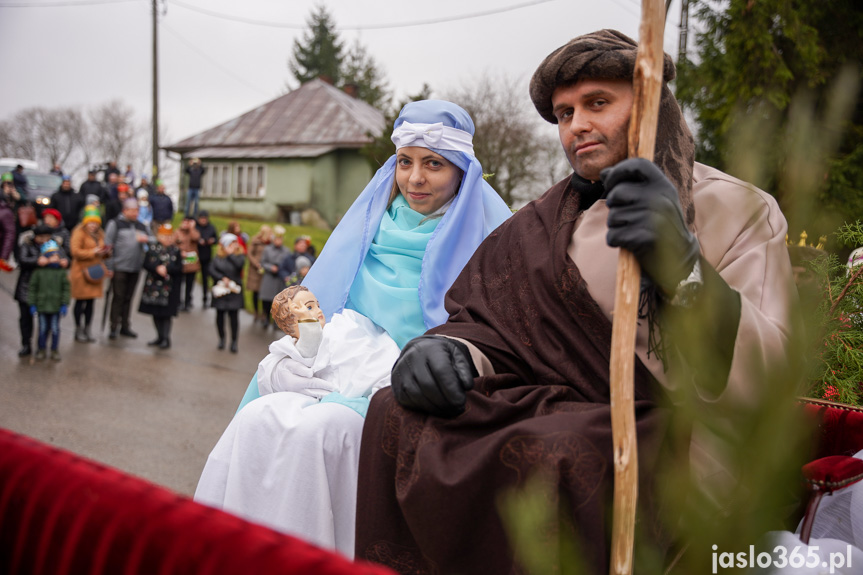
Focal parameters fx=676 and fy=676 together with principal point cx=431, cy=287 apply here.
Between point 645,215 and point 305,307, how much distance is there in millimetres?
1558

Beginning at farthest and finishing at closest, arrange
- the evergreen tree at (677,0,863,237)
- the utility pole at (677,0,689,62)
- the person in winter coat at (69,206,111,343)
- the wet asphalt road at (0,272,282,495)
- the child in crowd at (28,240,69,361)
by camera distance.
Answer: the person in winter coat at (69,206,111,343), the child in crowd at (28,240,69,361), the evergreen tree at (677,0,863,237), the wet asphalt road at (0,272,282,495), the utility pole at (677,0,689,62)

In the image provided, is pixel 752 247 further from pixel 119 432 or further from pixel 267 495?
pixel 119 432

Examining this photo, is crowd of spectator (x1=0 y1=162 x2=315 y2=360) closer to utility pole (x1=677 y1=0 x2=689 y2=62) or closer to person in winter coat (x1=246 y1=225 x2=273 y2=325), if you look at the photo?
person in winter coat (x1=246 y1=225 x2=273 y2=325)

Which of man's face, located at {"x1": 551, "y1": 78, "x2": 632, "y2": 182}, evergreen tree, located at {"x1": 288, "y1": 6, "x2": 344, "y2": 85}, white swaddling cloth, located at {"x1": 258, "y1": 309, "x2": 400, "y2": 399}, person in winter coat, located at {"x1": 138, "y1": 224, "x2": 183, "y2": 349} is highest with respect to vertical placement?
evergreen tree, located at {"x1": 288, "y1": 6, "x2": 344, "y2": 85}

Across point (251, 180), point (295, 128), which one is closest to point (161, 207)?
point (251, 180)

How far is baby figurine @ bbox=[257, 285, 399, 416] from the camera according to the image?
8.57 ft

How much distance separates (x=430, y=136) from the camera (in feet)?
9.98

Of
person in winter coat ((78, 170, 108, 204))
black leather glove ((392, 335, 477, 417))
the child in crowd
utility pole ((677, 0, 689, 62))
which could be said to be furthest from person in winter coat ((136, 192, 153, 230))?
black leather glove ((392, 335, 477, 417))

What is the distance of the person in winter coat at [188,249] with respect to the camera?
11317 mm

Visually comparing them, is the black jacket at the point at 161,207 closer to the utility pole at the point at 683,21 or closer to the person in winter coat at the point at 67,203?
the person in winter coat at the point at 67,203

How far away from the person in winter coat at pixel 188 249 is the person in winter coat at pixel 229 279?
176cm

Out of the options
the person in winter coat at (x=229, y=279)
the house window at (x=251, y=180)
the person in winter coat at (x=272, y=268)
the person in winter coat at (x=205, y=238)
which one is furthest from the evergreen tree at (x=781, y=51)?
the house window at (x=251, y=180)

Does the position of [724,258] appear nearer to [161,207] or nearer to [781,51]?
[781,51]

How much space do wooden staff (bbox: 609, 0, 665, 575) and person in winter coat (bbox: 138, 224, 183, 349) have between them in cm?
874
